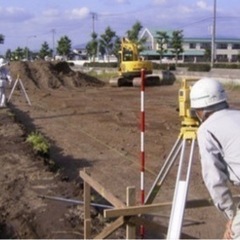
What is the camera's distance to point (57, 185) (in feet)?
30.7

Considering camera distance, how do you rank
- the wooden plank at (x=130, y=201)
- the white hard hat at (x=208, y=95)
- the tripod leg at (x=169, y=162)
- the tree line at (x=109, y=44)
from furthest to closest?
the tree line at (x=109, y=44) → the tripod leg at (x=169, y=162) → the wooden plank at (x=130, y=201) → the white hard hat at (x=208, y=95)

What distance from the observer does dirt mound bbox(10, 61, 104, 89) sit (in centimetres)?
4138

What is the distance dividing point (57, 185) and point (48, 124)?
10351mm

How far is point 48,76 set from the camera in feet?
140

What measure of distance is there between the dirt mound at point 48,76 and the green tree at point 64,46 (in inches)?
2433

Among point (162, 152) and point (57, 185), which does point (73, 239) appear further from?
point (162, 152)

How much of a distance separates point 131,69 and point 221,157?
3439 centimetres

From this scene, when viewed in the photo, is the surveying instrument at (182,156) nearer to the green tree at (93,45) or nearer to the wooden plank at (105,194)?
the wooden plank at (105,194)

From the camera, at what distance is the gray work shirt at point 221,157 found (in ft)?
12.1

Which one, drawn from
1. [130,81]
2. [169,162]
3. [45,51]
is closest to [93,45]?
[45,51]

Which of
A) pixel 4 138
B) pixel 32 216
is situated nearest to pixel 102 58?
pixel 4 138

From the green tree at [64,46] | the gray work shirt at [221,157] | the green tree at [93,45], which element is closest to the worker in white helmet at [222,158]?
the gray work shirt at [221,157]

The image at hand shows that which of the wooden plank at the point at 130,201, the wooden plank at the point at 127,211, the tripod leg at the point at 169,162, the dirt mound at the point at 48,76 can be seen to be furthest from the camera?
the dirt mound at the point at 48,76

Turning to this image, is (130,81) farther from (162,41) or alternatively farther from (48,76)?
(162,41)
